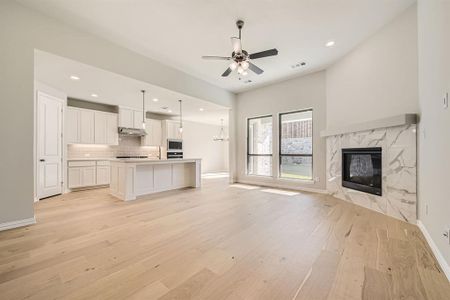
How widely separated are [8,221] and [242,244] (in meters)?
3.34

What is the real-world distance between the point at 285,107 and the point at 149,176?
4419mm

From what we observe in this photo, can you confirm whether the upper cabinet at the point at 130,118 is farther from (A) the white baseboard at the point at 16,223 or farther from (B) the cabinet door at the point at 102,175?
(A) the white baseboard at the point at 16,223

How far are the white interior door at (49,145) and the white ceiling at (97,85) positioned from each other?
49 centimetres

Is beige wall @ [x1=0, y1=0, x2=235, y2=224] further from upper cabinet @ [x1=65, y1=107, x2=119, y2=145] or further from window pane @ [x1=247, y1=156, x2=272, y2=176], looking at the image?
window pane @ [x1=247, y1=156, x2=272, y2=176]

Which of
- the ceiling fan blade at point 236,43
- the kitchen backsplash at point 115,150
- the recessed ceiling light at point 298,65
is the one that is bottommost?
the kitchen backsplash at point 115,150

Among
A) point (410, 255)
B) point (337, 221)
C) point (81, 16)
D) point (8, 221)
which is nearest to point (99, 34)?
point (81, 16)

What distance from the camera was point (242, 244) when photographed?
89.7 inches

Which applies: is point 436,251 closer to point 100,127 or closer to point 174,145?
point 100,127

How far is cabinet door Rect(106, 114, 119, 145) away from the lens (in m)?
6.41

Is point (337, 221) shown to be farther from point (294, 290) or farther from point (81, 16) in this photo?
point (81, 16)

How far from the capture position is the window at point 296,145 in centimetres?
554

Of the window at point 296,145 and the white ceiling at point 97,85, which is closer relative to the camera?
the white ceiling at point 97,85

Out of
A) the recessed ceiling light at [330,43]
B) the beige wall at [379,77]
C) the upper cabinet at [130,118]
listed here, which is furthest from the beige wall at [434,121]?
the upper cabinet at [130,118]

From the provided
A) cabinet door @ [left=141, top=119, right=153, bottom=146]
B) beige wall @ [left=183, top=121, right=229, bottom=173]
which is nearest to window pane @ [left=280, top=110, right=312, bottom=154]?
cabinet door @ [left=141, top=119, right=153, bottom=146]
